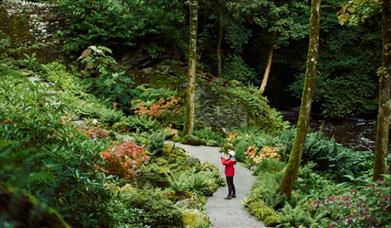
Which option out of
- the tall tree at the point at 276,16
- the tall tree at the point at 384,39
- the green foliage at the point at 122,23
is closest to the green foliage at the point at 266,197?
the tall tree at the point at 384,39

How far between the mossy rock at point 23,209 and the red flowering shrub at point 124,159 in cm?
750

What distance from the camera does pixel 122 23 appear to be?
22234 millimetres

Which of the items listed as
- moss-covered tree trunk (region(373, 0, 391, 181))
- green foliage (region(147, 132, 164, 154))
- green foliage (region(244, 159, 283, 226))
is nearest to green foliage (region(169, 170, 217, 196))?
green foliage (region(244, 159, 283, 226))

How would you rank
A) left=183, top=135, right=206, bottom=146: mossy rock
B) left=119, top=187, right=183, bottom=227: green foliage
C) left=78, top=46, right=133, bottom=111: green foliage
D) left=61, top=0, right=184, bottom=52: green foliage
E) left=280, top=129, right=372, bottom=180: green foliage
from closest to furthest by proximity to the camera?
left=119, top=187, right=183, bottom=227: green foliage
left=280, top=129, right=372, bottom=180: green foliage
left=183, top=135, right=206, bottom=146: mossy rock
left=78, top=46, right=133, bottom=111: green foliage
left=61, top=0, right=184, bottom=52: green foliage

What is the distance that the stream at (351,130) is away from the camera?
2156 centimetres

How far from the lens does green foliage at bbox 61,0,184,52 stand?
2191cm

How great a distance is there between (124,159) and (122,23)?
12.3 metres

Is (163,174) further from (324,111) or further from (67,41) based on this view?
(324,111)

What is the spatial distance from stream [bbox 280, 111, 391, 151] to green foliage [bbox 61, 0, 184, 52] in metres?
9.58

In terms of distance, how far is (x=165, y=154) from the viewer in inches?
574

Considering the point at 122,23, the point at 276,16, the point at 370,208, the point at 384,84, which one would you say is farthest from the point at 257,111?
the point at 370,208

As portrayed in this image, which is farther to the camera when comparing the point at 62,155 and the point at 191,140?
the point at 191,140

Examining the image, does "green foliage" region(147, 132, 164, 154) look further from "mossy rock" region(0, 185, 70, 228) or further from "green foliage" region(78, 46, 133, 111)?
"mossy rock" region(0, 185, 70, 228)

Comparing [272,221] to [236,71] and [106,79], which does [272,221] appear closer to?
[106,79]
